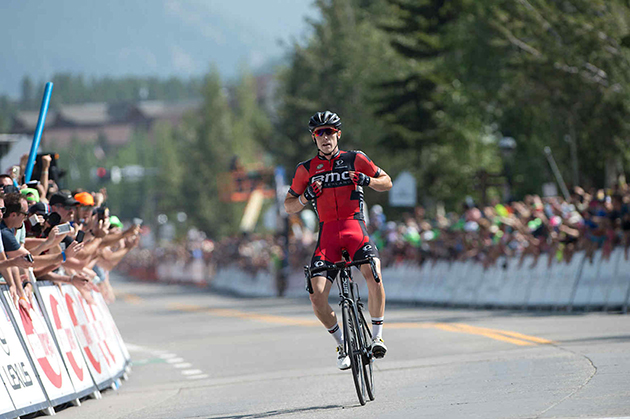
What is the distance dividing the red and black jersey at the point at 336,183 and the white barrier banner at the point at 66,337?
2893 millimetres

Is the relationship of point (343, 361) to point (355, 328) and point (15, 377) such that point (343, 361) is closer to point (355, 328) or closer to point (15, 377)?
point (355, 328)

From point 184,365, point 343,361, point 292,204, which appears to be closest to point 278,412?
point 343,361

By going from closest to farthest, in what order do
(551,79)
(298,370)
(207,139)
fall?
(298,370) → (551,79) → (207,139)

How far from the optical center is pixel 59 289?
1230 cm

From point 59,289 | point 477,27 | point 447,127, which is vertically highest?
point 477,27

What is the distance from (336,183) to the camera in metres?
10.1

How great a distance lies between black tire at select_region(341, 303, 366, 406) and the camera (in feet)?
31.1

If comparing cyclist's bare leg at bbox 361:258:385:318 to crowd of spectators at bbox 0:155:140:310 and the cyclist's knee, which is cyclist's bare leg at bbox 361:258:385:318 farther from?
crowd of spectators at bbox 0:155:140:310

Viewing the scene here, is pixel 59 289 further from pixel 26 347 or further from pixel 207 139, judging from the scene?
pixel 207 139

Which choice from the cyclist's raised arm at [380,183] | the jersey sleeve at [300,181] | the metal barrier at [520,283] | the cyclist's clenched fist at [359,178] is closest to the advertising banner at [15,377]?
the jersey sleeve at [300,181]

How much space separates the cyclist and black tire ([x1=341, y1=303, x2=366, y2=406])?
288mm

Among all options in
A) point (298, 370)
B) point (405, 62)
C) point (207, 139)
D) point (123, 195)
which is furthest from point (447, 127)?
point (123, 195)

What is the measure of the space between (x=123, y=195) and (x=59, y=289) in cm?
16114

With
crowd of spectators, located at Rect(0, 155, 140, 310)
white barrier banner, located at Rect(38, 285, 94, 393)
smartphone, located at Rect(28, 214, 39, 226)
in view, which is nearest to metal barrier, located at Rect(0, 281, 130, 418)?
white barrier banner, located at Rect(38, 285, 94, 393)
